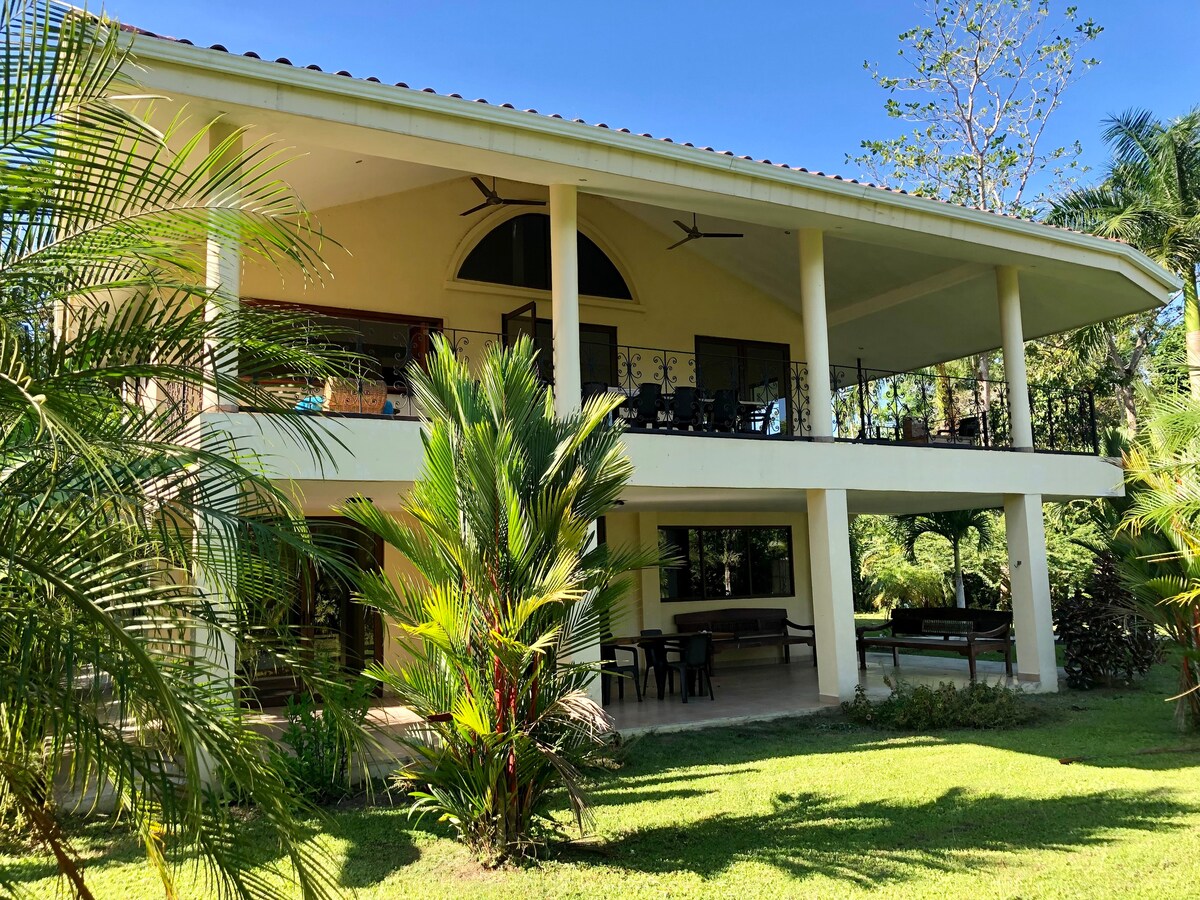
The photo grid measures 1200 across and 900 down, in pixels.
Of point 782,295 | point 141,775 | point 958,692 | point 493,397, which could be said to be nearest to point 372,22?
point 782,295

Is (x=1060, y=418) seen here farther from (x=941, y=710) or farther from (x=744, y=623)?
(x=941, y=710)

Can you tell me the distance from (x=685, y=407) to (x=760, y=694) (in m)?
4.07

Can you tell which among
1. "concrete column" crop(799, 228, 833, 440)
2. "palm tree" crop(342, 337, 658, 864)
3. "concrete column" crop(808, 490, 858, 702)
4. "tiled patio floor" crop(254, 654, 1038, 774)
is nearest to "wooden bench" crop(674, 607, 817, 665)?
"tiled patio floor" crop(254, 654, 1038, 774)

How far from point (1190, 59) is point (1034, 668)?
24.2m

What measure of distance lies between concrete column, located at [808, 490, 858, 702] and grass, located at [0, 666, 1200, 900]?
178 centimetres

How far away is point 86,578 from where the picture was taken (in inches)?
107

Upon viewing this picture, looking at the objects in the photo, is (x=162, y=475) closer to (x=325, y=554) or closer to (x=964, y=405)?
(x=325, y=554)

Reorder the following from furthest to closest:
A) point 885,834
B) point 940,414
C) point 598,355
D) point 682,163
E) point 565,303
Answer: point 940,414 < point 598,355 < point 682,163 < point 565,303 < point 885,834

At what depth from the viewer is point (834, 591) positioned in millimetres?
10891

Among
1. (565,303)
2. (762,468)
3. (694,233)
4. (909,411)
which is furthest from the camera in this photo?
(909,411)

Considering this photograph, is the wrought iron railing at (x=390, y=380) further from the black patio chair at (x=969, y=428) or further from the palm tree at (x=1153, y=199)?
the palm tree at (x=1153, y=199)

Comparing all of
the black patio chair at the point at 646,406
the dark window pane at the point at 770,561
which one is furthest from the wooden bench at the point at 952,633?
the black patio chair at the point at 646,406

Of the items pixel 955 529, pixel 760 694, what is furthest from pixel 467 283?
pixel 955 529

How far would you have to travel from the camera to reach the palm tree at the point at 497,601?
217 inches
